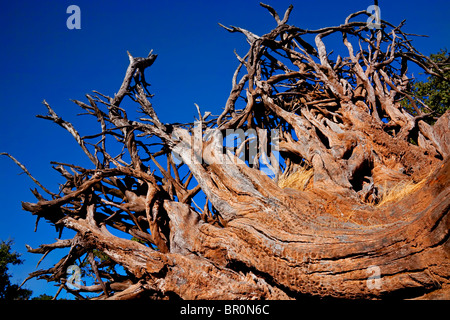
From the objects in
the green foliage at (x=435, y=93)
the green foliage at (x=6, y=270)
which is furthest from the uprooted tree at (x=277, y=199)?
the green foliage at (x=6, y=270)

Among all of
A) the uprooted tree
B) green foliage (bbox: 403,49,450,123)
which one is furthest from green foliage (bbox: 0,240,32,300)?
green foliage (bbox: 403,49,450,123)

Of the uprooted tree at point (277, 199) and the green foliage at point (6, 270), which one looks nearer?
the uprooted tree at point (277, 199)

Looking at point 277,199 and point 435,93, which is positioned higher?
point 435,93

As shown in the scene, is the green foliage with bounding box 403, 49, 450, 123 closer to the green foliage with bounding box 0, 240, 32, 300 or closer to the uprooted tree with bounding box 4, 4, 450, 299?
the uprooted tree with bounding box 4, 4, 450, 299

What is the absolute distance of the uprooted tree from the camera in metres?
3.69

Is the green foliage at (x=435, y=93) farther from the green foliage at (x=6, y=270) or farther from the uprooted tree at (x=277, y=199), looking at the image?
the green foliage at (x=6, y=270)

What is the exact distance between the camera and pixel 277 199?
476 cm

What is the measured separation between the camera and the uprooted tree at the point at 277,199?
12.1 ft

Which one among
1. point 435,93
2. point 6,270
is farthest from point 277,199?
point 6,270

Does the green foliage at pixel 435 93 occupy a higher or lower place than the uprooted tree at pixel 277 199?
higher

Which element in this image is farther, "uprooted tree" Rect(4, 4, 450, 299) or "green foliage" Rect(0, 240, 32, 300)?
"green foliage" Rect(0, 240, 32, 300)

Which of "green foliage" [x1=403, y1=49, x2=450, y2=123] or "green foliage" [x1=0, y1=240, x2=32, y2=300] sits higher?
"green foliage" [x1=403, y1=49, x2=450, y2=123]

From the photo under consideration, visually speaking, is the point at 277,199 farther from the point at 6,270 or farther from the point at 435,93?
the point at 6,270
